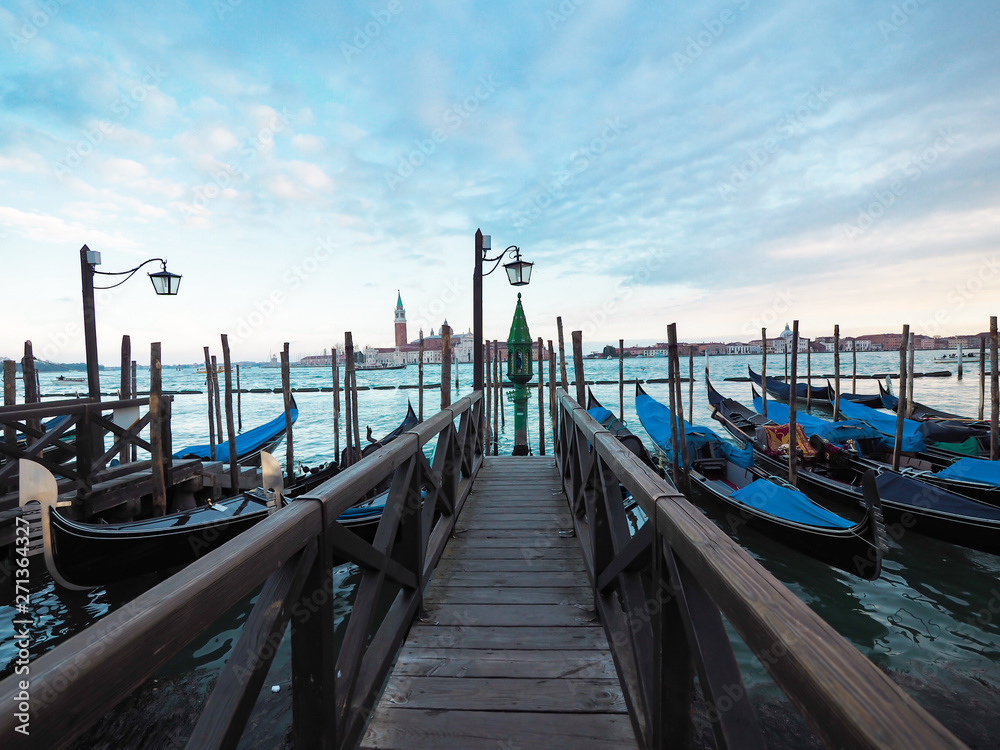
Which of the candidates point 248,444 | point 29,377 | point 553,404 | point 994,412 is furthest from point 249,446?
point 994,412

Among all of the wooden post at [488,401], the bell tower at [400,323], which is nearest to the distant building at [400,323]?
the bell tower at [400,323]

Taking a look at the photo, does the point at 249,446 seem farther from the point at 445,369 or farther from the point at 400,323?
the point at 400,323

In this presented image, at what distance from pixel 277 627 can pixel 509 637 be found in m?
1.43

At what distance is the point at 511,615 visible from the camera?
2.44 metres

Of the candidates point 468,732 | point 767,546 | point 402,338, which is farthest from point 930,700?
point 402,338

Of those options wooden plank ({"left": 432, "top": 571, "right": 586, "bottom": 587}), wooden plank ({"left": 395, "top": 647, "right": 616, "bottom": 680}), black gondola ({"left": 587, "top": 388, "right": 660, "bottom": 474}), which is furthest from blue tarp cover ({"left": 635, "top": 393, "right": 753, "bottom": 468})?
wooden plank ({"left": 395, "top": 647, "right": 616, "bottom": 680})

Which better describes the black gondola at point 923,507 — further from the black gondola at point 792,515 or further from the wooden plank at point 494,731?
the wooden plank at point 494,731

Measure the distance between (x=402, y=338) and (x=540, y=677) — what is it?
9788cm

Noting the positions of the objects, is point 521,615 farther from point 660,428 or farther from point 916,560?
point 660,428

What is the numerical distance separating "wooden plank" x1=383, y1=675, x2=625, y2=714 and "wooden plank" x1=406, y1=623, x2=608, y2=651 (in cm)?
24

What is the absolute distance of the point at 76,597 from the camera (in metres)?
5.05

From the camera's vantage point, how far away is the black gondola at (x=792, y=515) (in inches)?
181

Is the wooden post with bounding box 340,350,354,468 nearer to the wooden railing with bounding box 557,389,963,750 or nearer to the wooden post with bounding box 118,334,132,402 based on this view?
the wooden post with bounding box 118,334,132,402

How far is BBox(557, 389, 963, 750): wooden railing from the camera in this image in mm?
595
